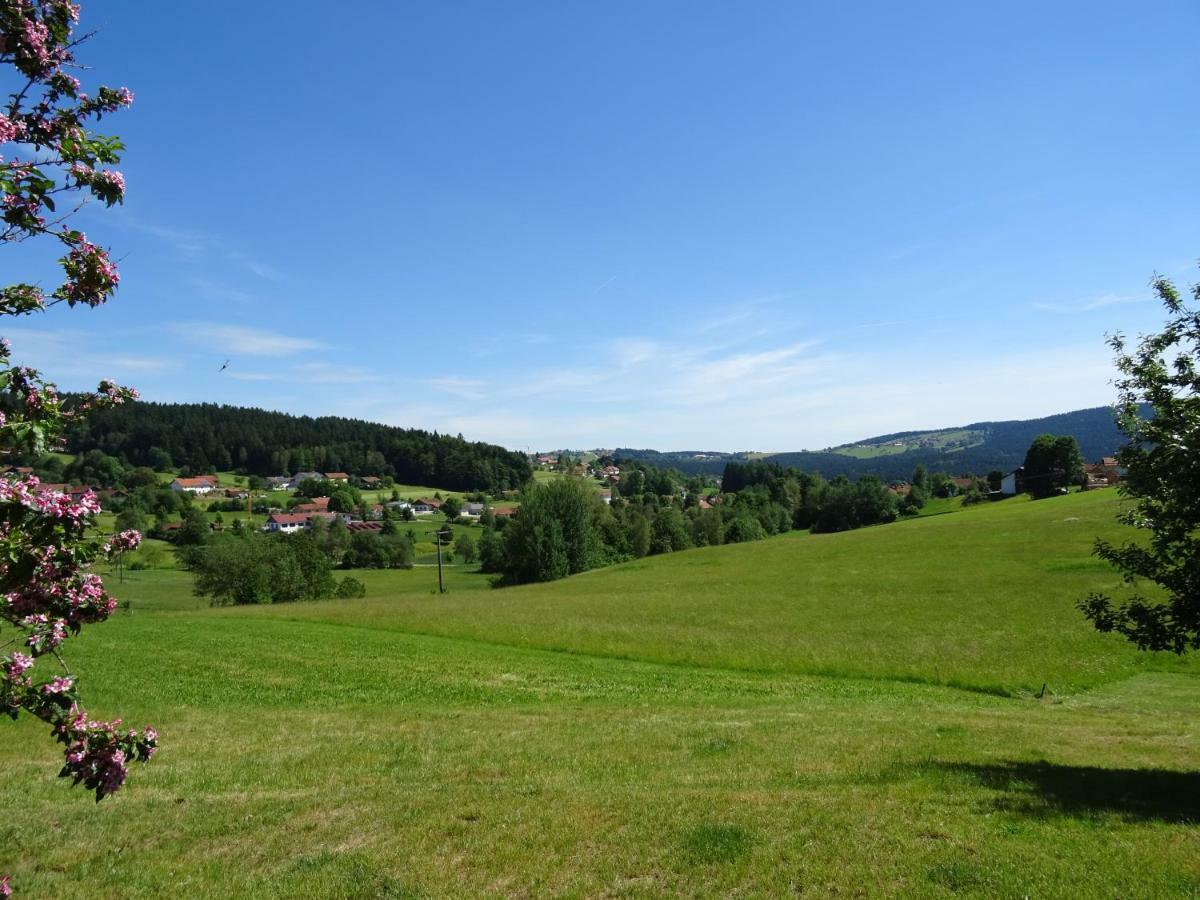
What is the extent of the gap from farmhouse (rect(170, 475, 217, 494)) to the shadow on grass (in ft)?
516

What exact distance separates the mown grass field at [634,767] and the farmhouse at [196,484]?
398 feet

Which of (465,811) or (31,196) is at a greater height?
(31,196)

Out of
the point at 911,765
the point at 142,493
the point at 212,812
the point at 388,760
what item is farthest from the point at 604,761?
the point at 142,493

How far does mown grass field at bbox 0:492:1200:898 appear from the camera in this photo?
787 centimetres

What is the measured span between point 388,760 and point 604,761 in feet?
13.8

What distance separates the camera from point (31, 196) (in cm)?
466

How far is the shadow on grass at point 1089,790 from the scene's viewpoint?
32.4ft

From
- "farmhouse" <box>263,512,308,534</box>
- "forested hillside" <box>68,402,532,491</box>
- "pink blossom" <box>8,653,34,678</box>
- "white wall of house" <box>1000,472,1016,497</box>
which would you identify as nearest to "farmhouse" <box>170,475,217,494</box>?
"forested hillside" <box>68,402,532,491</box>

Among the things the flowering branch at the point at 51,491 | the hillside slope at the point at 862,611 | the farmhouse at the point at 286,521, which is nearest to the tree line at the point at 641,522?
the hillside slope at the point at 862,611

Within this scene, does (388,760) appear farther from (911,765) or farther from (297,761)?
(911,765)

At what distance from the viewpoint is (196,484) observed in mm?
152625

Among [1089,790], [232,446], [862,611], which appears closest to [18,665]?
[1089,790]

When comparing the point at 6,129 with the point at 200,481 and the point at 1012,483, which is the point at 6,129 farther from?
the point at 1012,483

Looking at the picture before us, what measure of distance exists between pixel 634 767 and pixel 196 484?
535 feet
